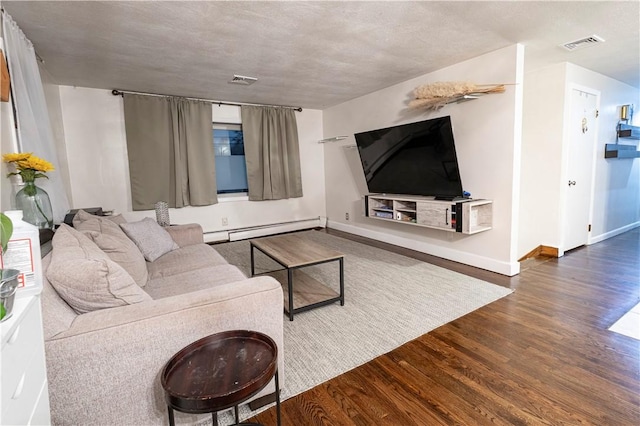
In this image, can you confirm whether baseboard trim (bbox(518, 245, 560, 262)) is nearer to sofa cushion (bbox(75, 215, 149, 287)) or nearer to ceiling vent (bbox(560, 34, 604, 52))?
ceiling vent (bbox(560, 34, 604, 52))

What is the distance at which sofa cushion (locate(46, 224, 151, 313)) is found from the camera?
1249mm

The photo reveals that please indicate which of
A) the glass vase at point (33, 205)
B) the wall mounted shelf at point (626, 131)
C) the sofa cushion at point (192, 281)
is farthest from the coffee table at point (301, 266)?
the wall mounted shelf at point (626, 131)

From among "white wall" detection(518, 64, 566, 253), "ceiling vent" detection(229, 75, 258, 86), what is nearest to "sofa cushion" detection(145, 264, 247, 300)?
"ceiling vent" detection(229, 75, 258, 86)

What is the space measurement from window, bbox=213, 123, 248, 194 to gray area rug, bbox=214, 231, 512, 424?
1864 millimetres

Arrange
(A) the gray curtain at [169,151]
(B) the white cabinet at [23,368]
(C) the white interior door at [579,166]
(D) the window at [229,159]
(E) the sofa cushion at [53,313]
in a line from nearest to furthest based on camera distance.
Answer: (B) the white cabinet at [23,368], (E) the sofa cushion at [53,313], (C) the white interior door at [579,166], (A) the gray curtain at [169,151], (D) the window at [229,159]

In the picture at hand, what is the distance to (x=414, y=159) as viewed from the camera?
3756 millimetres

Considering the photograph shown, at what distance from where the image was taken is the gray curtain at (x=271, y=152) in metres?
5.23

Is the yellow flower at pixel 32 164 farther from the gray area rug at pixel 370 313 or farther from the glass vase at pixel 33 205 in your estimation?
the gray area rug at pixel 370 313

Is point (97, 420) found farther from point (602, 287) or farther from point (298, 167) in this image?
point (298, 167)

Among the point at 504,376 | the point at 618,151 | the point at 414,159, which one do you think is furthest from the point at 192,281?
the point at 618,151

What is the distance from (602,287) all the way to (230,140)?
16.8ft

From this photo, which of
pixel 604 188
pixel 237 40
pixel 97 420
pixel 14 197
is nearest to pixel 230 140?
pixel 237 40

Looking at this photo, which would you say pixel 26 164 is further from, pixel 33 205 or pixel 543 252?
pixel 543 252

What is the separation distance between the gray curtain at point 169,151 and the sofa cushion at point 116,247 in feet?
7.61
